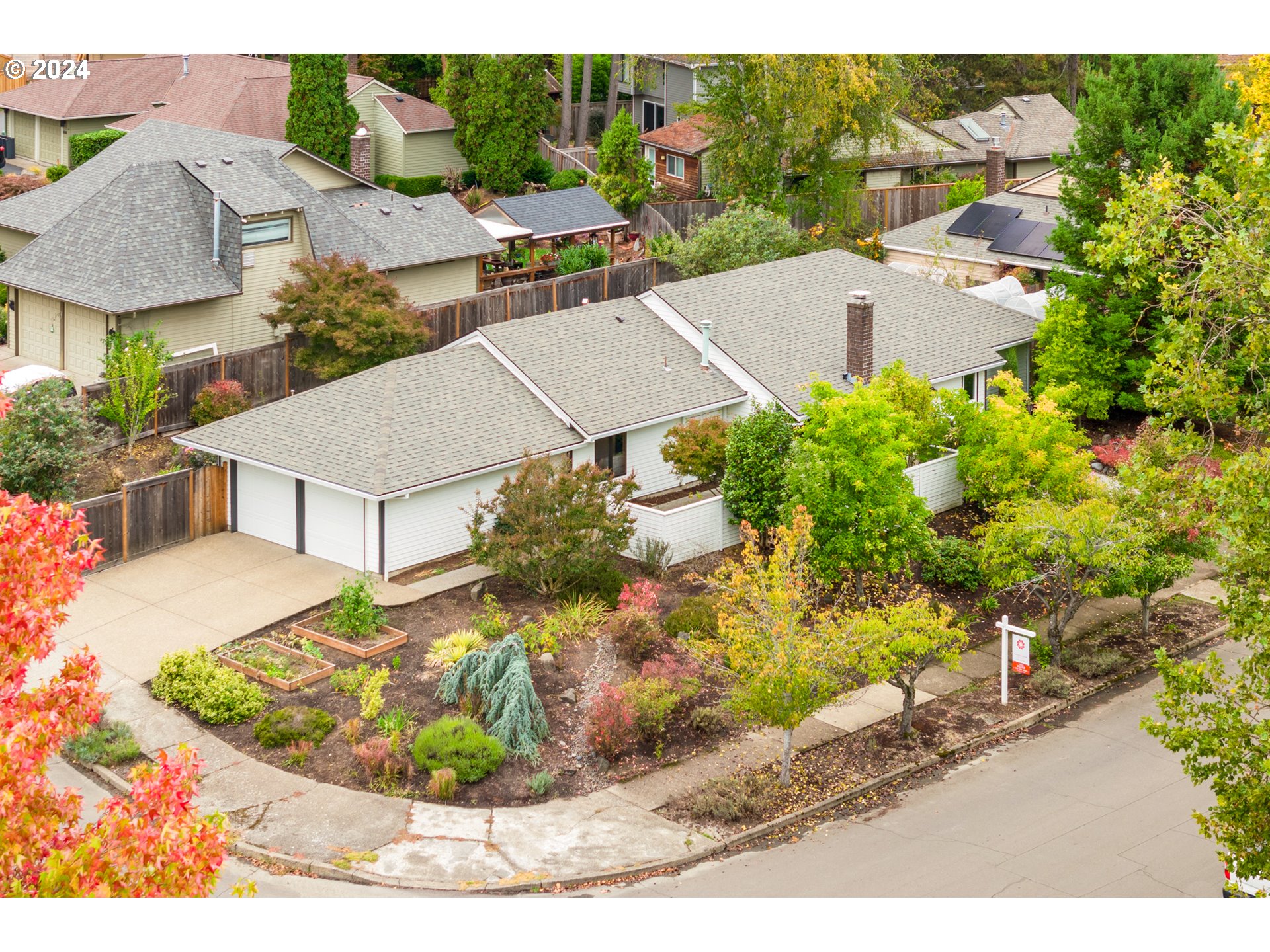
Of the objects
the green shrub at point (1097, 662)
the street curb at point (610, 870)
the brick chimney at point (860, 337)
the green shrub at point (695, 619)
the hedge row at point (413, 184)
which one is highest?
the hedge row at point (413, 184)

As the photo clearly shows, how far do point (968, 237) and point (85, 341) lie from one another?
26.1 metres

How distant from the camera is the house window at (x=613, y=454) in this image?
1334 inches

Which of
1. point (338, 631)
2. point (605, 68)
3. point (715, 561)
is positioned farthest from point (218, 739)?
point (605, 68)

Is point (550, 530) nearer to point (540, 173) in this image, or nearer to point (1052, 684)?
point (1052, 684)

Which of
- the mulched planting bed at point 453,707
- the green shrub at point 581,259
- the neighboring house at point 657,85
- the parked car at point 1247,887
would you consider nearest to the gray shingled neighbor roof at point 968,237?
the green shrub at point 581,259

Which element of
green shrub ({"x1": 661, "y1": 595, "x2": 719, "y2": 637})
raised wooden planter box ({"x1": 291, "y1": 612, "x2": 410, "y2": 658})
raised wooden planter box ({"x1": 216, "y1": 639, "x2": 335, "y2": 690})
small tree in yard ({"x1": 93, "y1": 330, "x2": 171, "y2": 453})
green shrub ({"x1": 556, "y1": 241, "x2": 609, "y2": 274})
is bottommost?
raised wooden planter box ({"x1": 216, "y1": 639, "x2": 335, "y2": 690})

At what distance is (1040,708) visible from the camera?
1037 inches

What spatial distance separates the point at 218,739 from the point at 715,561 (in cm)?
1153

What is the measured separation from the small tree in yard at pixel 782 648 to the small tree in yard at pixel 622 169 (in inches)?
1314

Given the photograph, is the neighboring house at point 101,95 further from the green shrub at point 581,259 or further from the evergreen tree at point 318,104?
the green shrub at point 581,259

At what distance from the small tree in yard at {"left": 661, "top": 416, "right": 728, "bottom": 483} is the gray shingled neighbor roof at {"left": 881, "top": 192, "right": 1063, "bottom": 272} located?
52.4 ft

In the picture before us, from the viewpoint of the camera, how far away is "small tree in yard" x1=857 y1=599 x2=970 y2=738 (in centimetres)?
2300

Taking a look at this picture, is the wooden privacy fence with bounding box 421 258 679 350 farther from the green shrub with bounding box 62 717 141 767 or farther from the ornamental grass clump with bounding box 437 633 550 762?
the green shrub with bounding box 62 717 141 767

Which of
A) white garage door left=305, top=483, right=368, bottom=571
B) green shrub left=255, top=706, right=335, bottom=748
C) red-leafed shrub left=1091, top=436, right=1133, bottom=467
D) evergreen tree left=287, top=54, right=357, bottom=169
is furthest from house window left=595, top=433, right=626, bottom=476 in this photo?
evergreen tree left=287, top=54, right=357, bottom=169
